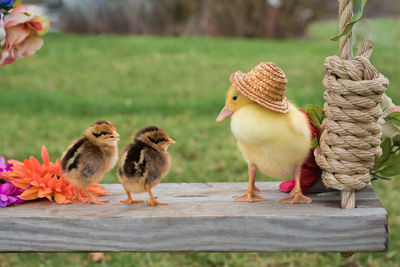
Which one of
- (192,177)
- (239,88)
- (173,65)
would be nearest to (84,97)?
(173,65)

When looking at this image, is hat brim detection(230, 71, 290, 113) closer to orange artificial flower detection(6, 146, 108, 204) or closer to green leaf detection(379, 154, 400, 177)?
green leaf detection(379, 154, 400, 177)

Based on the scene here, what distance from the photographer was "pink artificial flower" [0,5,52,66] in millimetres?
1841

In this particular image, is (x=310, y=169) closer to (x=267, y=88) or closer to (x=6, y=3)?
(x=267, y=88)

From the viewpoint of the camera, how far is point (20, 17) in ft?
6.03

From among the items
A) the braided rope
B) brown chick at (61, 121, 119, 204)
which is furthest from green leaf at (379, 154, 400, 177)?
brown chick at (61, 121, 119, 204)

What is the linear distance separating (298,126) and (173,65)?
5.16 meters

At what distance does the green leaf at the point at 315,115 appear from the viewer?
1711mm

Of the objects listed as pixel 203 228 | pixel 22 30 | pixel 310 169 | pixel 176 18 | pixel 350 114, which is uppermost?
pixel 22 30

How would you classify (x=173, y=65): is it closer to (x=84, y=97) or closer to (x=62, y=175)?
(x=84, y=97)

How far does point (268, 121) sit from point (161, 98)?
155 inches

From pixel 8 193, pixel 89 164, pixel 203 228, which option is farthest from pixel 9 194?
pixel 203 228

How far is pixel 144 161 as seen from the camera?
5.37ft

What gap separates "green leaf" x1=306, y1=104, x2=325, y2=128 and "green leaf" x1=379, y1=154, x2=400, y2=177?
0.88ft

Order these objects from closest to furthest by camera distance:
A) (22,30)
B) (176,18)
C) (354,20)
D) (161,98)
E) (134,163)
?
(354,20) → (134,163) → (22,30) → (161,98) → (176,18)
